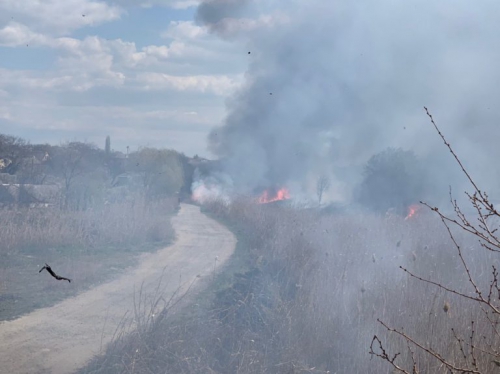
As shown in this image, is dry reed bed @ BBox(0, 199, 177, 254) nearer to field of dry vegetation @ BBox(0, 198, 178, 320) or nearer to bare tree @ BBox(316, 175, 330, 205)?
field of dry vegetation @ BBox(0, 198, 178, 320)

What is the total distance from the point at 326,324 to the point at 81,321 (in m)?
4.50

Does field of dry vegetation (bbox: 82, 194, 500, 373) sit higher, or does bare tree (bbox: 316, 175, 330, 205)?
bare tree (bbox: 316, 175, 330, 205)

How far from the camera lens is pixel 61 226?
16.9 metres

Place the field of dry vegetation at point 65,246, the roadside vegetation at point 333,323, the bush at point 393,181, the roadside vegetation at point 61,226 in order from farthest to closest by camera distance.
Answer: the bush at point 393,181 < the roadside vegetation at point 61,226 < the field of dry vegetation at point 65,246 < the roadside vegetation at point 333,323

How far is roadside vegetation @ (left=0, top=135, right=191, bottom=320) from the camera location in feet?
39.5

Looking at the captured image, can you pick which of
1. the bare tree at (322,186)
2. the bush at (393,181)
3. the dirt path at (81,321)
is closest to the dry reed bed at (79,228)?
the dirt path at (81,321)

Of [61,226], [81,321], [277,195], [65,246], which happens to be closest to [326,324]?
[81,321]

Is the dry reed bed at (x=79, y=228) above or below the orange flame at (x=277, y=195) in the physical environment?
below

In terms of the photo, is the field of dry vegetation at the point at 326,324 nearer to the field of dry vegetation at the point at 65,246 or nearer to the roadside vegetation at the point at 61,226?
the field of dry vegetation at the point at 65,246

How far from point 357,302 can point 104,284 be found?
22.4 ft

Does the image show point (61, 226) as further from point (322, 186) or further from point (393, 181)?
point (322, 186)

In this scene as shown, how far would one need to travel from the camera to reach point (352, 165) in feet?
124

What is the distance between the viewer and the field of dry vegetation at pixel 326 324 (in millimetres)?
6406

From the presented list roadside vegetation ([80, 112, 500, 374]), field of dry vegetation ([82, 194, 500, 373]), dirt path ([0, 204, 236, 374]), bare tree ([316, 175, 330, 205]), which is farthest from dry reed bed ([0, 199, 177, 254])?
bare tree ([316, 175, 330, 205])
